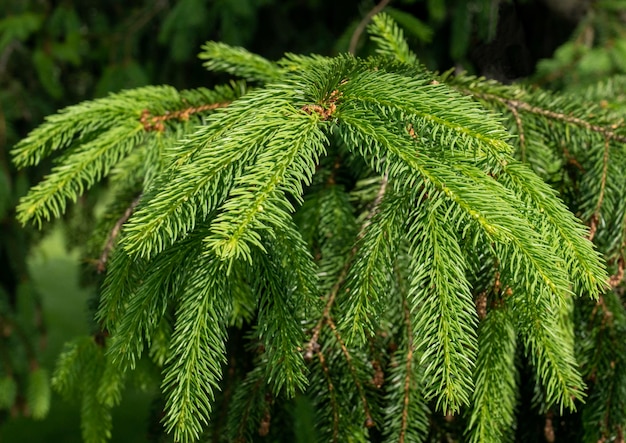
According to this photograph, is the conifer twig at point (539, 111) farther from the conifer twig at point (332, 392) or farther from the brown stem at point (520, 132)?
the conifer twig at point (332, 392)

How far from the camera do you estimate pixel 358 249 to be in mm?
928

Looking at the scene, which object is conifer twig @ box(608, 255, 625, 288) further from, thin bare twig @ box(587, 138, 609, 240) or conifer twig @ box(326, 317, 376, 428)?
conifer twig @ box(326, 317, 376, 428)

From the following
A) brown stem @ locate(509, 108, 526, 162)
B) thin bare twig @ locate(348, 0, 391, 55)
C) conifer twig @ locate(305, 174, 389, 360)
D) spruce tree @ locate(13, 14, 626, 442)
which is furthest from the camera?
thin bare twig @ locate(348, 0, 391, 55)

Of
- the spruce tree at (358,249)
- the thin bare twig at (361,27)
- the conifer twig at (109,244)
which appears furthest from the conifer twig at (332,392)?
the thin bare twig at (361,27)

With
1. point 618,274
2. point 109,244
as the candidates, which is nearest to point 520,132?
point 618,274

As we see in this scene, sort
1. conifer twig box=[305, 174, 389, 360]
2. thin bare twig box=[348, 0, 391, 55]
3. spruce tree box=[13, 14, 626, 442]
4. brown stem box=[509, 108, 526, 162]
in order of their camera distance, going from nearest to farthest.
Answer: spruce tree box=[13, 14, 626, 442], conifer twig box=[305, 174, 389, 360], brown stem box=[509, 108, 526, 162], thin bare twig box=[348, 0, 391, 55]

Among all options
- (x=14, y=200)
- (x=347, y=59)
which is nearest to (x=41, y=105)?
(x=14, y=200)

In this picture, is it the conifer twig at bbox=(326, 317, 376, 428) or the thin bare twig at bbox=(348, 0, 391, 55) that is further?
→ the thin bare twig at bbox=(348, 0, 391, 55)

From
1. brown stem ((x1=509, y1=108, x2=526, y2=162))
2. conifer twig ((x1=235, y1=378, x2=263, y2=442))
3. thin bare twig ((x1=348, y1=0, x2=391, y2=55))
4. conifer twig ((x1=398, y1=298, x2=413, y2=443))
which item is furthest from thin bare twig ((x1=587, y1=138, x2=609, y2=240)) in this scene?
thin bare twig ((x1=348, y1=0, x2=391, y2=55))

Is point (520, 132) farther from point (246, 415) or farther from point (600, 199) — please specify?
point (246, 415)

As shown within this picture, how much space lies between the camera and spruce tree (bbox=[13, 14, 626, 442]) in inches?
27.7

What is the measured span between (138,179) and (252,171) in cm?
55

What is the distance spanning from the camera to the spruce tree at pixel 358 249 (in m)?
0.70

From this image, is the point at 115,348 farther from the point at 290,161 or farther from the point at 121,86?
the point at 121,86
